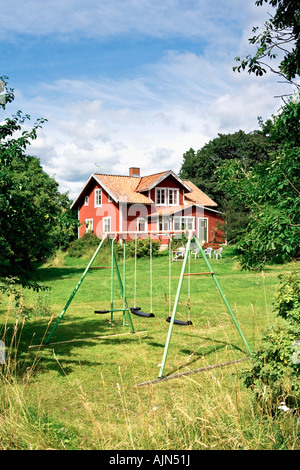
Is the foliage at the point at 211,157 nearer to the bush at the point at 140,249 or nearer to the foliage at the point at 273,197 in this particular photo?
the bush at the point at 140,249

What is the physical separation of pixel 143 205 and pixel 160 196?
6.28 ft

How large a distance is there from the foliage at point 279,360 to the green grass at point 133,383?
21 centimetres

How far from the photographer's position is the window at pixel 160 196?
1399 inches

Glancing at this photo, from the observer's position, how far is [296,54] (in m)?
7.92

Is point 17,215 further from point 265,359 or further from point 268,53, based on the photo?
point 268,53

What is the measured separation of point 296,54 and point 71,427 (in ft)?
23.4

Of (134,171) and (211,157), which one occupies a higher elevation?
(211,157)

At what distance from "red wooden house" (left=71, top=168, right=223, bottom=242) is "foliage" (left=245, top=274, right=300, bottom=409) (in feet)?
93.6

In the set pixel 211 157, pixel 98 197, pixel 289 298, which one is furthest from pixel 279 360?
pixel 211 157

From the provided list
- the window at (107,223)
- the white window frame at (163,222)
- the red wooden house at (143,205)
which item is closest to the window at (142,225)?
the red wooden house at (143,205)

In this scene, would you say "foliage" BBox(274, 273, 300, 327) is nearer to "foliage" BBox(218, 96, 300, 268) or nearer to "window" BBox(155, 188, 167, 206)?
"foliage" BBox(218, 96, 300, 268)

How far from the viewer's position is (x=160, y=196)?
35750 mm

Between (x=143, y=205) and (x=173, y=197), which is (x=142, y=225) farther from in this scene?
(x=173, y=197)

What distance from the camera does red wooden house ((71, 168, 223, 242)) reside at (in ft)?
112
